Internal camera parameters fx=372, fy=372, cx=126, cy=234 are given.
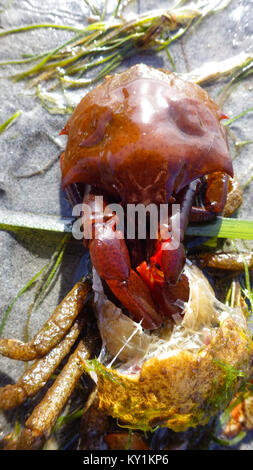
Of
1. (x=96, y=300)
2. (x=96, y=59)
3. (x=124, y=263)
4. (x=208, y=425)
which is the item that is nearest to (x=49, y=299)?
(x=96, y=300)

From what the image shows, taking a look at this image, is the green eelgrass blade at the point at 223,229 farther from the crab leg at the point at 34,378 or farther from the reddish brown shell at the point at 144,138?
the crab leg at the point at 34,378

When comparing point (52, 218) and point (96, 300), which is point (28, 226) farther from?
point (96, 300)

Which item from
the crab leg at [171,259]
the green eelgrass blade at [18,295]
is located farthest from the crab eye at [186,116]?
the green eelgrass blade at [18,295]

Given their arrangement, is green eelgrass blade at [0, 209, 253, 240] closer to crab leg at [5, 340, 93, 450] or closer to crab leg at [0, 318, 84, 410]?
crab leg at [0, 318, 84, 410]

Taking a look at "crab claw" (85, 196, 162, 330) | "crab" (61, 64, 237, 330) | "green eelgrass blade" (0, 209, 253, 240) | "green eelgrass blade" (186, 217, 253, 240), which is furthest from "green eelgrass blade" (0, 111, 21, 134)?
"green eelgrass blade" (186, 217, 253, 240)

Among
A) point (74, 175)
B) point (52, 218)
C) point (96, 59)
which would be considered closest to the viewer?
point (74, 175)
